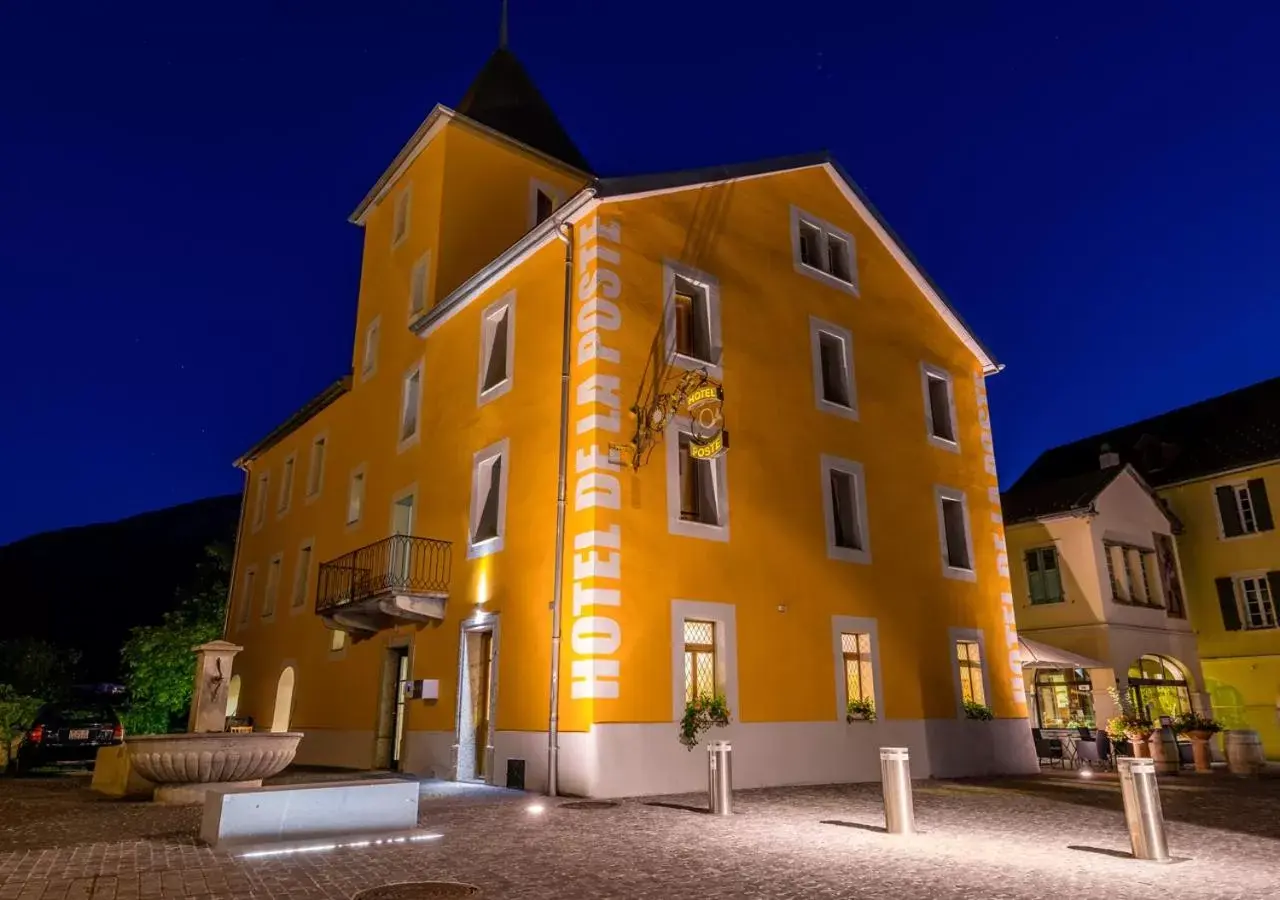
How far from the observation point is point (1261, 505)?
2711 centimetres

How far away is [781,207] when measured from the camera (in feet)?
61.5

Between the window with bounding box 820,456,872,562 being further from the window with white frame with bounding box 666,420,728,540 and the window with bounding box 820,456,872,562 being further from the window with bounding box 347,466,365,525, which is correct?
the window with bounding box 347,466,365,525

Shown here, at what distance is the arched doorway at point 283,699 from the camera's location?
22.6 m

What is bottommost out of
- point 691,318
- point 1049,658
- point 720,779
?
point 720,779

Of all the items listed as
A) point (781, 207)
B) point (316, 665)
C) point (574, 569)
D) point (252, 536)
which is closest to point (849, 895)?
point (574, 569)

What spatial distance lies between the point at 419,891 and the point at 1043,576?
77.8 feet

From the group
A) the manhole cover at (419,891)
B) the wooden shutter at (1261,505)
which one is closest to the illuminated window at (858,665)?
the manhole cover at (419,891)

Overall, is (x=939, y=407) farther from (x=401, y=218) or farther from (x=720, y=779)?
(x=401, y=218)

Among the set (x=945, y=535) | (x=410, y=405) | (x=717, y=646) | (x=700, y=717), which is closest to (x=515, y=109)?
(x=410, y=405)

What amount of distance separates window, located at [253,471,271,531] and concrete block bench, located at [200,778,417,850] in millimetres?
21513

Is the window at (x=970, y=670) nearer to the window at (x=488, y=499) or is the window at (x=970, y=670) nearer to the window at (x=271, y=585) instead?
the window at (x=488, y=499)


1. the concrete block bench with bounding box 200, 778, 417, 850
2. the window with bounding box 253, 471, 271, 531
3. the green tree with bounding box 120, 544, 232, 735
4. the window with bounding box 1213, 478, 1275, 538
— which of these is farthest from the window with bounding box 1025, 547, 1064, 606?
the green tree with bounding box 120, 544, 232, 735

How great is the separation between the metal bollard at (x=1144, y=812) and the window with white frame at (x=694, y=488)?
7926mm

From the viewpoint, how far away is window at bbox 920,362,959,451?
2009cm
